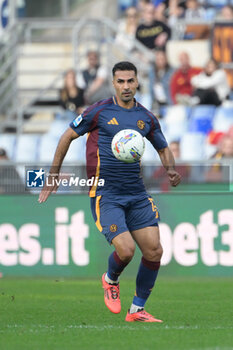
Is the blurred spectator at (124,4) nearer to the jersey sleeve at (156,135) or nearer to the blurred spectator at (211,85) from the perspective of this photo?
the blurred spectator at (211,85)

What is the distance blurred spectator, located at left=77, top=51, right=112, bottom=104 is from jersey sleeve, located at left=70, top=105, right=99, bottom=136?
1021cm

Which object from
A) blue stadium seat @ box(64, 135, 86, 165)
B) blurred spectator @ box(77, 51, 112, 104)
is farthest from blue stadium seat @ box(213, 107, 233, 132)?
blue stadium seat @ box(64, 135, 86, 165)

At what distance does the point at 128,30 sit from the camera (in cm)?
2183

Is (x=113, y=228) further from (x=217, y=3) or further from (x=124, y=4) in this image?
(x=124, y=4)

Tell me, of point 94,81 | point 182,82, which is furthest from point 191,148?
point 94,81

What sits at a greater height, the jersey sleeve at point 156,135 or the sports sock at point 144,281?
the jersey sleeve at point 156,135

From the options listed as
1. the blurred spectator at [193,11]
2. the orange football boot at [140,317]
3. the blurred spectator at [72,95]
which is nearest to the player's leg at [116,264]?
the orange football boot at [140,317]

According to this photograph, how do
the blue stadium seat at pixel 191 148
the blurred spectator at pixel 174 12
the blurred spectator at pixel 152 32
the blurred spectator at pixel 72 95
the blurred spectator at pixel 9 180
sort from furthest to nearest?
the blurred spectator at pixel 174 12 < the blurred spectator at pixel 152 32 < the blurred spectator at pixel 72 95 < the blue stadium seat at pixel 191 148 < the blurred spectator at pixel 9 180

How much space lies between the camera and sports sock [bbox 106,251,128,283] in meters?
8.79

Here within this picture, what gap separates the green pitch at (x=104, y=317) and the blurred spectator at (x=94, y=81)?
6.29 meters

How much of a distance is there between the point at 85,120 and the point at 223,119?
9.69m

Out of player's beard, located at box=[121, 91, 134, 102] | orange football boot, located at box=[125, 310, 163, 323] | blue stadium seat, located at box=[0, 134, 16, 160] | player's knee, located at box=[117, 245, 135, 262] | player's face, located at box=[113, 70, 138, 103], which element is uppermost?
player's face, located at box=[113, 70, 138, 103]

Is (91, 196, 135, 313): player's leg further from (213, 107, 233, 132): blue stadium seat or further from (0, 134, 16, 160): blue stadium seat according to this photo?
(0, 134, 16, 160): blue stadium seat

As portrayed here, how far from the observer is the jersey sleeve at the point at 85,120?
Result: 8633 millimetres
